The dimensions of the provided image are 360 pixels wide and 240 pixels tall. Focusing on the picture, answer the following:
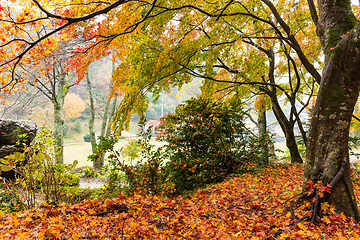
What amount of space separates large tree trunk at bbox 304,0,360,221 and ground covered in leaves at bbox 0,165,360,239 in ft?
1.07

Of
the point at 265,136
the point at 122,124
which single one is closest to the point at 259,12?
the point at 265,136

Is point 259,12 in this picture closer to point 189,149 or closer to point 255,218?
point 189,149

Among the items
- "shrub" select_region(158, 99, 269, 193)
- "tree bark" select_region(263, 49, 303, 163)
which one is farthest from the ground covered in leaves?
"tree bark" select_region(263, 49, 303, 163)

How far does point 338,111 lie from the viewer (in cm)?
219

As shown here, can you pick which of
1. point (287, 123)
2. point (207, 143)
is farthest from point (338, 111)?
point (287, 123)

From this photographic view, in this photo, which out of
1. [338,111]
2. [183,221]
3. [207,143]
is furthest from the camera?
[207,143]

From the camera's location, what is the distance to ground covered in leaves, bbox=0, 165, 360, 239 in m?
1.84

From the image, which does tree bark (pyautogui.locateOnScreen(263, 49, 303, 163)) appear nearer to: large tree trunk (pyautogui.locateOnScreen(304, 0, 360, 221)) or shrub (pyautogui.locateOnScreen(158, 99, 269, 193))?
shrub (pyautogui.locateOnScreen(158, 99, 269, 193))

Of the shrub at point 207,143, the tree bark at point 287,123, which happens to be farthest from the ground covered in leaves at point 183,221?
the tree bark at point 287,123

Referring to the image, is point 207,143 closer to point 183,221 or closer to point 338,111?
point 183,221

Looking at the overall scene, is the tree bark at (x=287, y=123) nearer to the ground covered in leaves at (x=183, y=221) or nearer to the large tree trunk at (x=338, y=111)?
the ground covered in leaves at (x=183, y=221)

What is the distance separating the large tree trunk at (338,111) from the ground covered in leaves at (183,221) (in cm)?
33

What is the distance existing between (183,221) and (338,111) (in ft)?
7.37

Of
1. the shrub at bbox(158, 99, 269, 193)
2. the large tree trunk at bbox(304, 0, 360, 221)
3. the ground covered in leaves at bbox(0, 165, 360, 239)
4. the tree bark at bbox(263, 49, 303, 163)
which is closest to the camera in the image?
the ground covered in leaves at bbox(0, 165, 360, 239)
